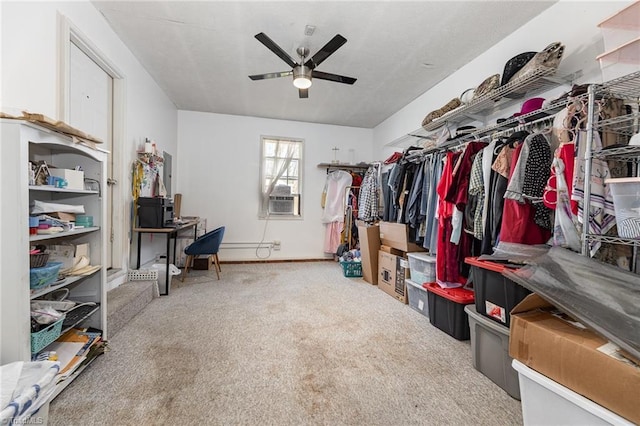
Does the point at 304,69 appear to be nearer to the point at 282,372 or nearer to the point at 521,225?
the point at 521,225

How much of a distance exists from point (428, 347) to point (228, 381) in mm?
1445

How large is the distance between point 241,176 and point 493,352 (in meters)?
4.40

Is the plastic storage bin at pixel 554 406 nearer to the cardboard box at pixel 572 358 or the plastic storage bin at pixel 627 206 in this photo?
the cardboard box at pixel 572 358

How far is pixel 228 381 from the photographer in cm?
157

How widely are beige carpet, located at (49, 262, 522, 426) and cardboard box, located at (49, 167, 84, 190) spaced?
3.78 ft

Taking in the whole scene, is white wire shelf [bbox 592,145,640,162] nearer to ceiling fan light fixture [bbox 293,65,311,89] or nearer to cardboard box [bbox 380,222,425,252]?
cardboard box [bbox 380,222,425,252]

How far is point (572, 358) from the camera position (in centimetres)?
95

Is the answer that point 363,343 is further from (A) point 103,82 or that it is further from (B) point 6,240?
(A) point 103,82

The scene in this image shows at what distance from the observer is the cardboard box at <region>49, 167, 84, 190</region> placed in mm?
A: 1527

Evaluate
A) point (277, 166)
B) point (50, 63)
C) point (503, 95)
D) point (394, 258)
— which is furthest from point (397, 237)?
point (50, 63)

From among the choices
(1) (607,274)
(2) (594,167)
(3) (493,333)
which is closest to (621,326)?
(1) (607,274)

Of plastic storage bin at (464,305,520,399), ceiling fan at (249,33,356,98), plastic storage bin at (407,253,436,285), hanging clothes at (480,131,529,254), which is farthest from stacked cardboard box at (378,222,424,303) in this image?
ceiling fan at (249,33,356,98)

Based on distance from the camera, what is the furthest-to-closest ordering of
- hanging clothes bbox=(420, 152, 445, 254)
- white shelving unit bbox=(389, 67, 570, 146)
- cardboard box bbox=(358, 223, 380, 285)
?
cardboard box bbox=(358, 223, 380, 285)
hanging clothes bbox=(420, 152, 445, 254)
white shelving unit bbox=(389, 67, 570, 146)

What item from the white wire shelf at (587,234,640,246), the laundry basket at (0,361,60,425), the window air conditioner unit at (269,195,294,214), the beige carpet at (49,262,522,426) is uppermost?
the window air conditioner unit at (269,195,294,214)
